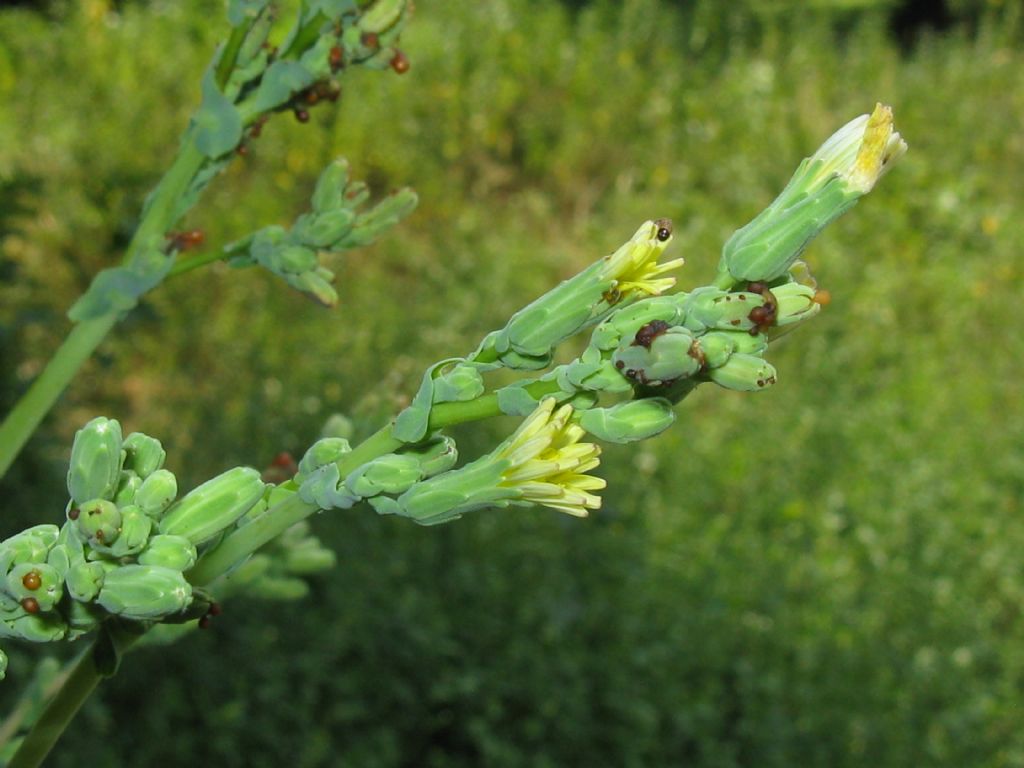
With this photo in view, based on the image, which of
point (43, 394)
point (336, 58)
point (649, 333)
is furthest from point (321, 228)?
point (649, 333)

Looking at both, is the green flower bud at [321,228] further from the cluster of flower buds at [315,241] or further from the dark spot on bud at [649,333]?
the dark spot on bud at [649,333]

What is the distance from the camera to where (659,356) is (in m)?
0.60

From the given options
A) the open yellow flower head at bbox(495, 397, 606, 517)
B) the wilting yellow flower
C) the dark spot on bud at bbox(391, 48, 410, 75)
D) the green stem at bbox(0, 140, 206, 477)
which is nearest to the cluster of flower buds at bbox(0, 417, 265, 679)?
the open yellow flower head at bbox(495, 397, 606, 517)

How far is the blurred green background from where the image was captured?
9.19ft

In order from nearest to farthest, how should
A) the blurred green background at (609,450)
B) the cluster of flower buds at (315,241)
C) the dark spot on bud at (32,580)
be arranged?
the dark spot on bud at (32,580) → the cluster of flower buds at (315,241) → the blurred green background at (609,450)

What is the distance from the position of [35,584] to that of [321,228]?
0.49m

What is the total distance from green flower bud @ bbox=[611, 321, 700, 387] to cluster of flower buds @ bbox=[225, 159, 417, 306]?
0.45 m

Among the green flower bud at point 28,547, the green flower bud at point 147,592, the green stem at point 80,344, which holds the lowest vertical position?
the green flower bud at point 147,592

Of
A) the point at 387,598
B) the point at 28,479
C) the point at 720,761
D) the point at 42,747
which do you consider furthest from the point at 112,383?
the point at 42,747

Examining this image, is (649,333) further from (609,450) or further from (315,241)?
(609,450)

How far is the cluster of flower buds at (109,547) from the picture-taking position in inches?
23.4

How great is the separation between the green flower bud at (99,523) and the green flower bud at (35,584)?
25 mm

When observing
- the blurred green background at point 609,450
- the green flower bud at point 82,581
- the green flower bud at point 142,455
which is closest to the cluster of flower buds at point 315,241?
the blurred green background at point 609,450

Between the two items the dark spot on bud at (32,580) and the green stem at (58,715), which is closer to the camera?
the dark spot on bud at (32,580)
